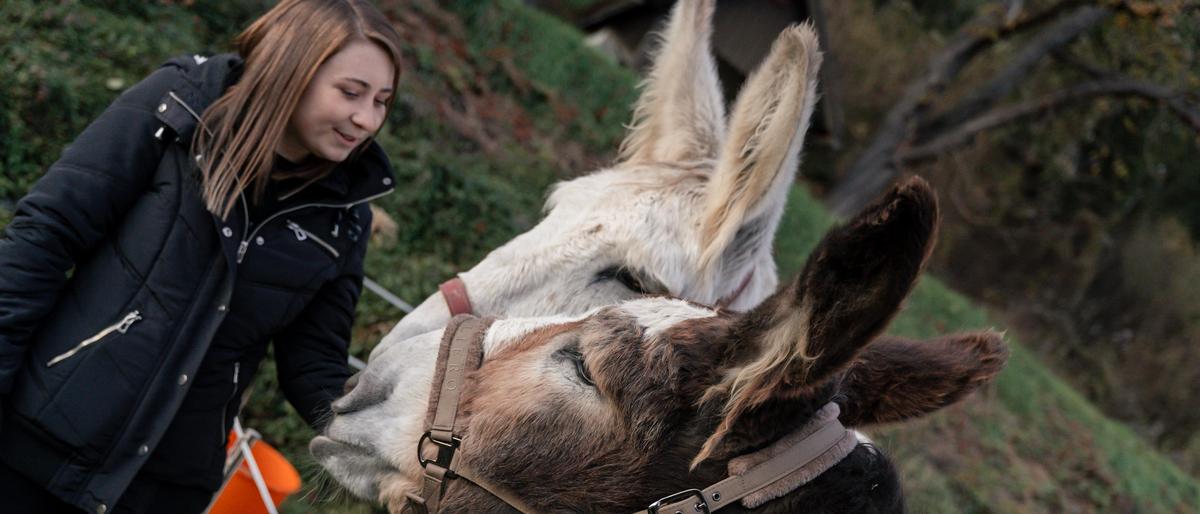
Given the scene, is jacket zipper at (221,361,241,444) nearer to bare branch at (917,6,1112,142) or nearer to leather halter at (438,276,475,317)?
leather halter at (438,276,475,317)

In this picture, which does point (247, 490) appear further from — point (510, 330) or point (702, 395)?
point (702, 395)

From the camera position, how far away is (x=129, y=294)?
1.99m

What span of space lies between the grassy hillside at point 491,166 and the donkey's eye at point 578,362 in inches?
25.5

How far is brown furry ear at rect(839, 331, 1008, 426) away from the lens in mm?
1658

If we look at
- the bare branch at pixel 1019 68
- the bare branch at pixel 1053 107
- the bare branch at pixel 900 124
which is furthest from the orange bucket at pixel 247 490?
the bare branch at pixel 1019 68

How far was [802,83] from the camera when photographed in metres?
2.35

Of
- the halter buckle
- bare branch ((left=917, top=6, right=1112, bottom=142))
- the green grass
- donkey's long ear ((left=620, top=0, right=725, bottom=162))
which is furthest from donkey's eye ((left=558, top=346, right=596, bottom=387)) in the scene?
bare branch ((left=917, top=6, right=1112, bottom=142))

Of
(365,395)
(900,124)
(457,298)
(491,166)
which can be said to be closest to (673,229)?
(457,298)

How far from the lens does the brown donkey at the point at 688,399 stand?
3.94 feet

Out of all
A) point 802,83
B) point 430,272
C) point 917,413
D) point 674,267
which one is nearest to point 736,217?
point 674,267

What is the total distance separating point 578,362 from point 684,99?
6.24 feet

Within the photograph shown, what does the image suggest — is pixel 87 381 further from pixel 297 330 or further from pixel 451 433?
pixel 451 433

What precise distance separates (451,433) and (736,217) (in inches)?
50.3

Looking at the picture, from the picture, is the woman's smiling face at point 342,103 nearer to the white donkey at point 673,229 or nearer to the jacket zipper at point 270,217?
the jacket zipper at point 270,217
